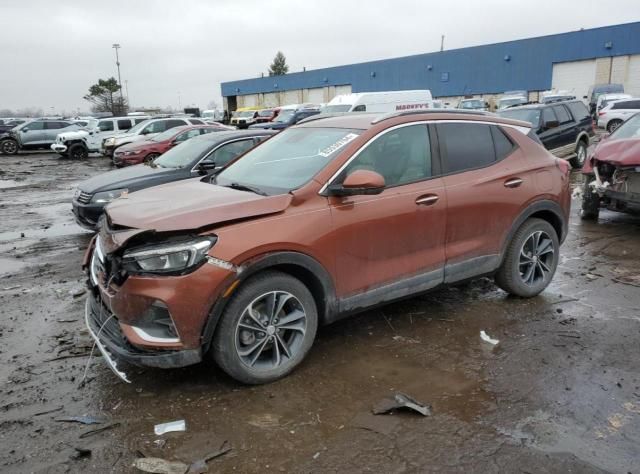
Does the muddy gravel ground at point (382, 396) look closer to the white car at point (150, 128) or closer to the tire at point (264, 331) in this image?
the tire at point (264, 331)

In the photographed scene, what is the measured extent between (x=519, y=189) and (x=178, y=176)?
5305 mm

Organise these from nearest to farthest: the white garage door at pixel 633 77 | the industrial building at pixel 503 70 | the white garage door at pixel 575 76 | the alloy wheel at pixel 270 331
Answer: the alloy wheel at pixel 270 331
the white garage door at pixel 633 77
the industrial building at pixel 503 70
the white garage door at pixel 575 76

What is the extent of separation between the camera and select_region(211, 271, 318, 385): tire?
342 cm

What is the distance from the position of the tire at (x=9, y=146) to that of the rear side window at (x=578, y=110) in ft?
89.3

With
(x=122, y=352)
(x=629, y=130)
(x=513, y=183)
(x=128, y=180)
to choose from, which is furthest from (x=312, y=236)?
(x=629, y=130)

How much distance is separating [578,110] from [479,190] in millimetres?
11943

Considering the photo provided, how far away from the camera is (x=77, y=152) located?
25297mm

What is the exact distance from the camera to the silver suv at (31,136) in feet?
93.2

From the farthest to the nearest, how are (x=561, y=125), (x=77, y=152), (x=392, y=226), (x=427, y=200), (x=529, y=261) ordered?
(x=77, y=152)
(x=561, y=125)
(x=529, y=261)
(x=427, y=200)
(x=392, y=226)

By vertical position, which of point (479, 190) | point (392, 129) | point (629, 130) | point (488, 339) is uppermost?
point (392, 129)

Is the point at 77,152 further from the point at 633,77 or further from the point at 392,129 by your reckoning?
the point at 633,77

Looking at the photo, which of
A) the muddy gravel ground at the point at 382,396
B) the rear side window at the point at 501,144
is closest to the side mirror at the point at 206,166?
the muddy gravel ground at the point at 382,396

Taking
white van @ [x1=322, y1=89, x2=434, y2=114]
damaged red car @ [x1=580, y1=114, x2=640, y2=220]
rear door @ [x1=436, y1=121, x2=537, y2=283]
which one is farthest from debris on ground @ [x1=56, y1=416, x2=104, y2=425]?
white van @ [x1=322, y1=89, x2=434, y2=114]

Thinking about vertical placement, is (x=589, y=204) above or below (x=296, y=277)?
below
